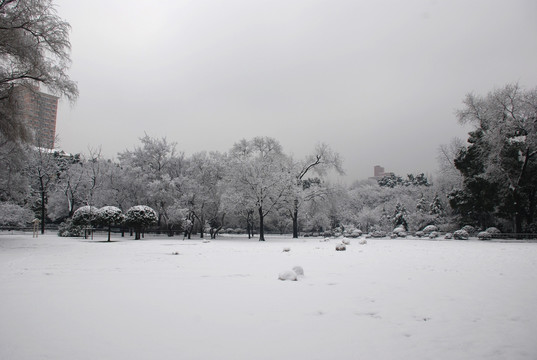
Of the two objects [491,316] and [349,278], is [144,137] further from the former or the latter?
[491,316]

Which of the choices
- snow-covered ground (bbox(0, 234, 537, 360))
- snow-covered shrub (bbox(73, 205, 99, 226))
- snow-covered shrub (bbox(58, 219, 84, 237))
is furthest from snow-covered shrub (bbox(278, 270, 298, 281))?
snow-covered shrub (bbox(58, 219, 84, 237))

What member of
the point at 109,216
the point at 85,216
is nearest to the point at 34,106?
the point at 109,216

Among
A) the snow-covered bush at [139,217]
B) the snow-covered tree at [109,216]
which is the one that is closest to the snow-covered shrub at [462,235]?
the snow-covered bush at [139,217]

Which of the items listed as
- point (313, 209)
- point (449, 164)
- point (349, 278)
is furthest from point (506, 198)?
point (349, 278)

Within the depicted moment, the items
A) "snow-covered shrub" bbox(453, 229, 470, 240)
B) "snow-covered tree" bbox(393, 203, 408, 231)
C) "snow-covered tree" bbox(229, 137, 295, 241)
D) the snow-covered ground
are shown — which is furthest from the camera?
"snow-covered tree" bbox(393, 203, 408, 231)

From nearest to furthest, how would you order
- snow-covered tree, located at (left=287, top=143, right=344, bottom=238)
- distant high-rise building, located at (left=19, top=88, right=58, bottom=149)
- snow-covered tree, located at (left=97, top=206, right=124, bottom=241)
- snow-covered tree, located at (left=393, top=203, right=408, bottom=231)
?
distant high-rise building, located at (left=19, top=88, right=58, bottom=149) < snow-covered tree, located at (left=97, top=206, right=124, bottom=241) < snow-covered tree, located at (left=287, top=143, right=344, bottom=238) < snow-covered tree, located at (left=393, top=203, right=408, bottom=231)

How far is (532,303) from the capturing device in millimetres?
5086

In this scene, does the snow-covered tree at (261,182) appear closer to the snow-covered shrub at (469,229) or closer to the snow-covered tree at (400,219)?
the snow-covered shrub at (469,229)

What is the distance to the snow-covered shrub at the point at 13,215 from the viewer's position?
1401 inches

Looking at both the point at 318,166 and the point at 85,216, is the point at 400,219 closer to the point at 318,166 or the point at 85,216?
the point at 318,166

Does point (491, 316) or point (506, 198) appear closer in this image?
point (491, 316)

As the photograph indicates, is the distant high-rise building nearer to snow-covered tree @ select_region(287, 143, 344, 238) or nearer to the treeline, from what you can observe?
the treeline

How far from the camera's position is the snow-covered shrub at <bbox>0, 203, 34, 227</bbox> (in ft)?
117

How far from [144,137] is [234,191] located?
15.5 meters
